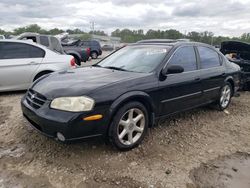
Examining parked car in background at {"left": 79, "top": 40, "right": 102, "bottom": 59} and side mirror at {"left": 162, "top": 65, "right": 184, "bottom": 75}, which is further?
parked car in background at {"left": 79, "top": 40, "right": 102, "bottom": 59}

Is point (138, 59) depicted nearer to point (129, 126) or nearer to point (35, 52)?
point (129, 126)

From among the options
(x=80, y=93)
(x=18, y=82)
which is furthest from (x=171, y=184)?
(x=18, y=82)

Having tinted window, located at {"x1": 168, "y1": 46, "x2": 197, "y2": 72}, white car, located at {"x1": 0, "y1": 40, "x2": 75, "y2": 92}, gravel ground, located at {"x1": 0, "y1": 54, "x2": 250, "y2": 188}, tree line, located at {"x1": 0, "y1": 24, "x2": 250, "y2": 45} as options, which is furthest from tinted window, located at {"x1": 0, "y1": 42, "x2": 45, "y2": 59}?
tree line, located at {"x1": 0, "y1": 24, "x2": 250, "y2": 45}

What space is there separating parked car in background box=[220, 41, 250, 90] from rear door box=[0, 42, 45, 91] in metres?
5.67

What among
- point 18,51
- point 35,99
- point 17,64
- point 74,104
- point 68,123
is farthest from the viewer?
point 18,51

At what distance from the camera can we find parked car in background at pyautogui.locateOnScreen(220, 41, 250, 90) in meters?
7.76

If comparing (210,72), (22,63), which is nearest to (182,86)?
(210,72)

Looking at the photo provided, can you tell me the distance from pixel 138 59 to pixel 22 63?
12.0 feet

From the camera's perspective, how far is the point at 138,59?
14.8 ft

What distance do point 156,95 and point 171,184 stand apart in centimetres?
141

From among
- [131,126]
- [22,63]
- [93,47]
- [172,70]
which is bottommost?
[93,47]

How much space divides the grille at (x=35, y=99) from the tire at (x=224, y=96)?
3.90 meters

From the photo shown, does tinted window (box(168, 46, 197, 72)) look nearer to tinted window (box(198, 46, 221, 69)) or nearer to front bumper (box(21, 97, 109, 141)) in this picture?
tinted window (box(198, 46, 221, 69))

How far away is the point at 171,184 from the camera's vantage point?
10.2 ft
